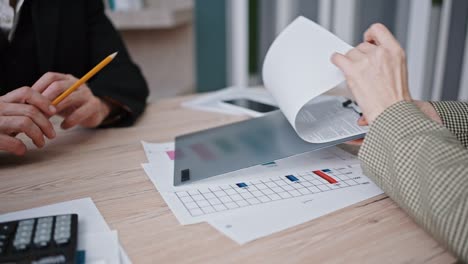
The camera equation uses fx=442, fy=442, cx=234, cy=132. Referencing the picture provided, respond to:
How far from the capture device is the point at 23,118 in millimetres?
714

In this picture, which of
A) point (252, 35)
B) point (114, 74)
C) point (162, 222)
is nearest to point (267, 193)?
point (162, 222)

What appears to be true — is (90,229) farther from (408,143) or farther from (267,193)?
(408,143)

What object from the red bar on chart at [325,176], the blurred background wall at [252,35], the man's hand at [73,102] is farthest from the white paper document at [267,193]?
the blurred background wall at [252,35]

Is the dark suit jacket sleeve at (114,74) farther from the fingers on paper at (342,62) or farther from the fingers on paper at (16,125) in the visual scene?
the fingers on paper at (342,62)

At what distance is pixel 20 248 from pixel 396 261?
1.23ft

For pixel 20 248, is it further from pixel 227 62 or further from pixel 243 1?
pixel 227 62

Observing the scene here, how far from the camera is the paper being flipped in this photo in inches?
27.2

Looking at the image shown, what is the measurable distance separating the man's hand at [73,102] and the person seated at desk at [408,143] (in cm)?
48

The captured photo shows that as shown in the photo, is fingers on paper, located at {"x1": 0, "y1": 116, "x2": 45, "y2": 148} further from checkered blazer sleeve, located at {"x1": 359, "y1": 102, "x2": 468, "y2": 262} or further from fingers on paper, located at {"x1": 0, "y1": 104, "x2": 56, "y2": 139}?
checkered blazer sleeve, located at {"x1": 359, "y1": 102, "x2": 468, "y2": 262}

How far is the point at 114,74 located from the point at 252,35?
4.50ft

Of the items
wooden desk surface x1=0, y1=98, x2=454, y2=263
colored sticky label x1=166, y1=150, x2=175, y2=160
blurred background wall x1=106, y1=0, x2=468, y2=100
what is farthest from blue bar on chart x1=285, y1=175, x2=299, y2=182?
blurred background wall x1=106, y1=0, x2=468, y2=100

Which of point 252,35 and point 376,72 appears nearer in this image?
point 376,72

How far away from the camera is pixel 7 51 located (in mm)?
1002

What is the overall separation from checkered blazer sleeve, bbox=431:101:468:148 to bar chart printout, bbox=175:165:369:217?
0.58ft
